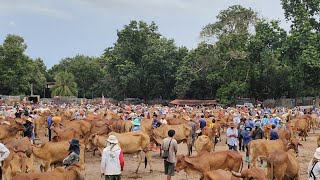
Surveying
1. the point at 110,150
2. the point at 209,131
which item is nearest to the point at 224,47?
the point at 209,131

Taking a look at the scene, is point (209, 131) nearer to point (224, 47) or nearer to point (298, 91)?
point (224, 47)

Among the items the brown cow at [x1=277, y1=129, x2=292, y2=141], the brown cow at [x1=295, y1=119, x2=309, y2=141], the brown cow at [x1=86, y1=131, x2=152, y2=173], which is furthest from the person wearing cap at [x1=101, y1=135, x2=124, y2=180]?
the brown cow at [x1=295, y1=119, x2=309, y2=141]

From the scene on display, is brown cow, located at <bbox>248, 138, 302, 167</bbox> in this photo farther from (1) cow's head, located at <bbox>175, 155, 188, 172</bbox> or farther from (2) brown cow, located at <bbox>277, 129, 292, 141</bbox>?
(2) brown cow, located at <bbox>277, 129, 292, 141</bbox>

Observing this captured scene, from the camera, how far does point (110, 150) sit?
33.8ft

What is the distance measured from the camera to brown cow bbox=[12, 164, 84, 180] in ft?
29.2

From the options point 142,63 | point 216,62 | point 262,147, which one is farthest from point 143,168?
point 142,63

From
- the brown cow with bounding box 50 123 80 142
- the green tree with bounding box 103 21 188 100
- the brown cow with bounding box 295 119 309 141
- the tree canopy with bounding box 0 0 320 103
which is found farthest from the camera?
the green tree with bounding box 103 21 188 100

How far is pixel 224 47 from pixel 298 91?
1164 cm

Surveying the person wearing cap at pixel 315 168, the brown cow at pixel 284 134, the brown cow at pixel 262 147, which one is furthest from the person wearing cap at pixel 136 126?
the person wearing cap at pixel 315 168

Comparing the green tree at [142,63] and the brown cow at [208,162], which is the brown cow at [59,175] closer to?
the brown cow at [208,162]

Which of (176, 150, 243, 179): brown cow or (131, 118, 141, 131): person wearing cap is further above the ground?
(131, 118, 141, 131): person wearing cap

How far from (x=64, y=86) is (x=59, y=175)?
70558 mm

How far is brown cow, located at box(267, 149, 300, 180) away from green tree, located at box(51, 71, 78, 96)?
A: 69227mm

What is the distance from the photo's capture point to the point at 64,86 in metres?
78.1
